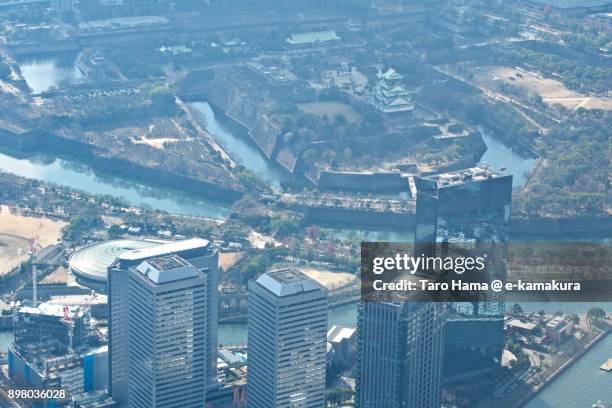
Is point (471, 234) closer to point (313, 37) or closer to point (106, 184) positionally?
point (106, 184)

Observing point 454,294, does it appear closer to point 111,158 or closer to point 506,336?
point 506,336

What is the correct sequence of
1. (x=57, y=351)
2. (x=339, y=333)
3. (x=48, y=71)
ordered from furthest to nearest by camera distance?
(x=48, y=71) → (x=339, y=333) → (x=57, y=351)

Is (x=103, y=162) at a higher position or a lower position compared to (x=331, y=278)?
lower

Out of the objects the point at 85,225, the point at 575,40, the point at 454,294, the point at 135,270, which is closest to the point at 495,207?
the point at 454,294

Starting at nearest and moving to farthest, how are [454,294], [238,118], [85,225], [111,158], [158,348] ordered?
[158,348], [454,294], [85,225], [111,158], [238,118]

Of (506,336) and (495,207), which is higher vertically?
(495,207)

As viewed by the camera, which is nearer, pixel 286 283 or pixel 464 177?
pixel 286 283

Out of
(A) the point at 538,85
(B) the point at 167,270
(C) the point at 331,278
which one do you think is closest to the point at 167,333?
(B) the point at 167,270

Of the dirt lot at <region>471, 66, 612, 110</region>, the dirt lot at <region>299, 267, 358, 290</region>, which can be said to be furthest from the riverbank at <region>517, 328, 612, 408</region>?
the dirt lot at <region>471, 66, 612, 110</region>
